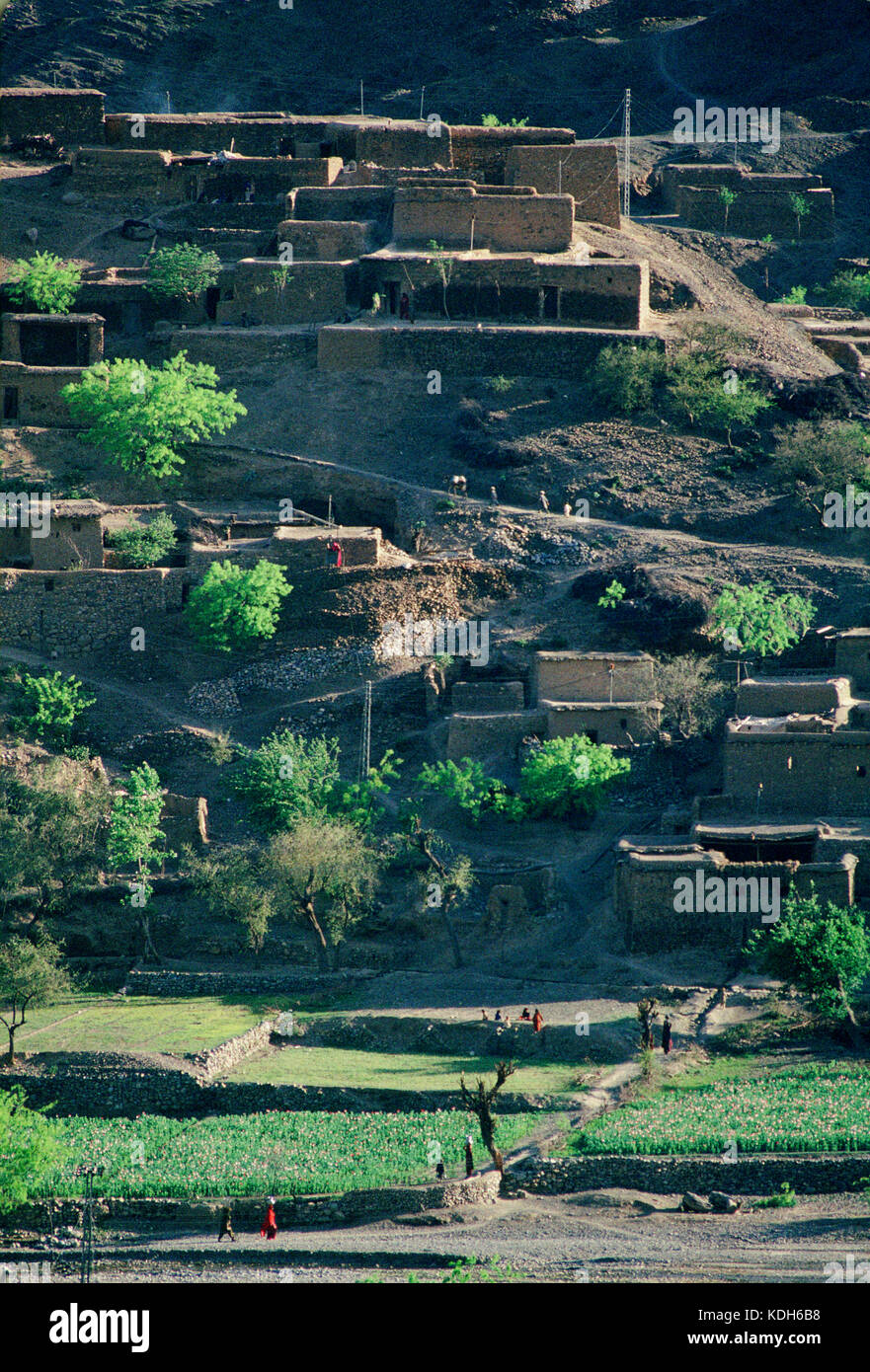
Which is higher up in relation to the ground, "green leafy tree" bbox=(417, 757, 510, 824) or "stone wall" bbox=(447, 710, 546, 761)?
"stone wall" bbox=(447, 710, 546, 761)

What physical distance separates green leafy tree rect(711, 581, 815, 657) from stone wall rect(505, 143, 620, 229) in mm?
20375

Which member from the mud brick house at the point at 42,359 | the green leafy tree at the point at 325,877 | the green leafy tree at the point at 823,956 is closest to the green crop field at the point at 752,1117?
the green leafy tree at the point at 823,956

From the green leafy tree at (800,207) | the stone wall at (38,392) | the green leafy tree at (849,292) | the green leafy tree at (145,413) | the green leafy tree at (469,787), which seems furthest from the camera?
the green leafy tree at (800,207)

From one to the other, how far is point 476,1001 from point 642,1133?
8917 millimetres

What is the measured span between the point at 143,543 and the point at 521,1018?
62.8ft

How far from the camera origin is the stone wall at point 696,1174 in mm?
43312

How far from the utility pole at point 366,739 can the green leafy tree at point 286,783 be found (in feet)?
2.57

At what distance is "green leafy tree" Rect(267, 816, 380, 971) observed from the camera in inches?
2210

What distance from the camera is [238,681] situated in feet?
207

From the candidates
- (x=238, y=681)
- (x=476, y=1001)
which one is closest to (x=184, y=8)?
(x=238, y=681)

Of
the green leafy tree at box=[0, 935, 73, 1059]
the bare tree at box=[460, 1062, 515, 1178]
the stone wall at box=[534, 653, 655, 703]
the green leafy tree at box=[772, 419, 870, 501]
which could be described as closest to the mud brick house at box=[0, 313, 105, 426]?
the stone wall at box=[534, 653, 655, 703]

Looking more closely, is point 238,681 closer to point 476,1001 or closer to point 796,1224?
point 476,1001

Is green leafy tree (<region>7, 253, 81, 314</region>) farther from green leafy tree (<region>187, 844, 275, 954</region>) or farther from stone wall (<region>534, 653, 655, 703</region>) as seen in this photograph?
green leafy tree (<region>187, 844, 275, 954</region>)

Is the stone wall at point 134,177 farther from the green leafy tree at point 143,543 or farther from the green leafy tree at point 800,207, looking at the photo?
the green leafy tree at point 800,207
